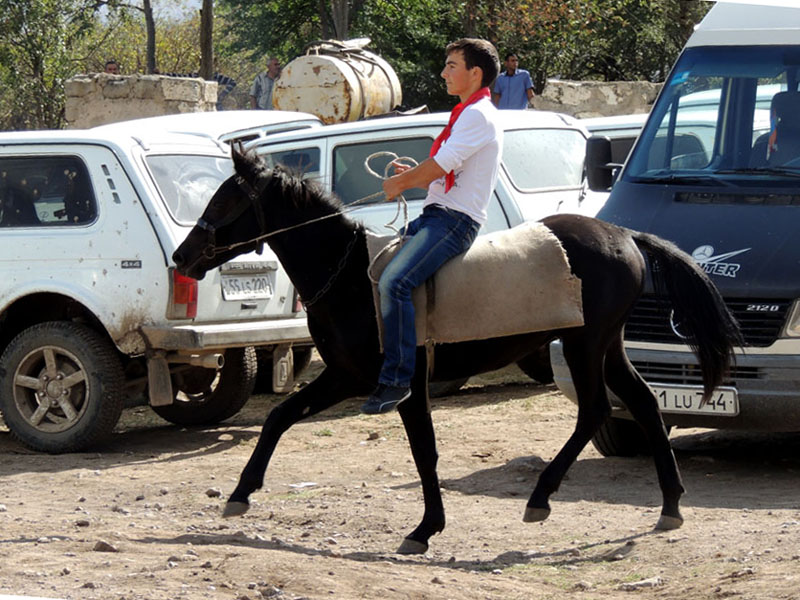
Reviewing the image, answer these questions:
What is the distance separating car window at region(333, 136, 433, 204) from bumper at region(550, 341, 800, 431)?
3.61 m

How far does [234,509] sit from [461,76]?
234 cm

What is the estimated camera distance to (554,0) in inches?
1061

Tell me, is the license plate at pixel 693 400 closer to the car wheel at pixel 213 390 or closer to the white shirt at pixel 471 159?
the white shirt at pixel 471 159

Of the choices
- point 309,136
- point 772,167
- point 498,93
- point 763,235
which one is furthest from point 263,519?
point 498,93

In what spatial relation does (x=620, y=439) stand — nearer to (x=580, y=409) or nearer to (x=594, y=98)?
(x=580, y=409)

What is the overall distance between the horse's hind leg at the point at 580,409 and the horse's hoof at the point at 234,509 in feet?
4.46

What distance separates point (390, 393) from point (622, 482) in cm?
229

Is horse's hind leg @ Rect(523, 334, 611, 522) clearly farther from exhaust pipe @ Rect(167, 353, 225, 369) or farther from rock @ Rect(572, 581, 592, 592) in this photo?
exhaust pipe @ Rect(167, 353, 225, 369)

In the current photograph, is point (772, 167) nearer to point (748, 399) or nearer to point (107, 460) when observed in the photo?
point (748, 399)

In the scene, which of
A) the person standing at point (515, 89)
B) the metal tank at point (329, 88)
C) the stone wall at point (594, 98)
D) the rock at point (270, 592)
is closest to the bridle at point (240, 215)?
the rock at point (270, 592)

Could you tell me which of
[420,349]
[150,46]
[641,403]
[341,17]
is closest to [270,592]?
[420,349]

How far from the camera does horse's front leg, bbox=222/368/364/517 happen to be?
6.84 metres

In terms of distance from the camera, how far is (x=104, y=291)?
929 cm

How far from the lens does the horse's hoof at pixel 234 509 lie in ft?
22.6
